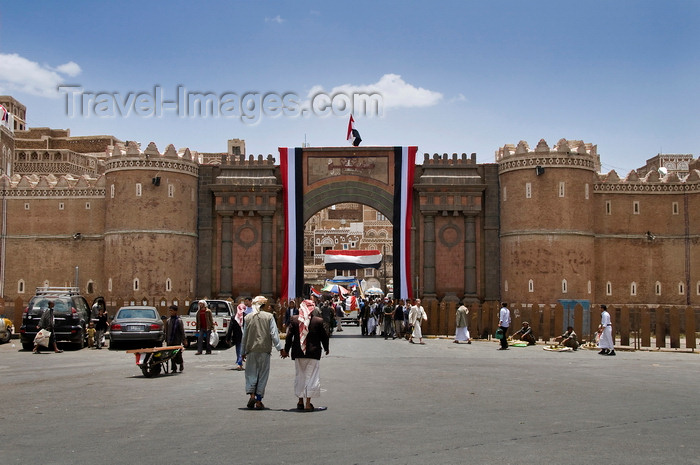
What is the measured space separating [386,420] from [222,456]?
9.38 ft

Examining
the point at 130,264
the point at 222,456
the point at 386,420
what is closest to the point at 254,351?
the point at 386,420

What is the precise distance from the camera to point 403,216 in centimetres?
3869

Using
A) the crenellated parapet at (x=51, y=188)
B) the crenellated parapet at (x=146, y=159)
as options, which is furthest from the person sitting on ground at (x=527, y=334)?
the crenellated parapet at (x=51, y=188)

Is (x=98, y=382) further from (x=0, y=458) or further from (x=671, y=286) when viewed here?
(x=671, y=286)

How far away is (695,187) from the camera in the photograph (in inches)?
1499

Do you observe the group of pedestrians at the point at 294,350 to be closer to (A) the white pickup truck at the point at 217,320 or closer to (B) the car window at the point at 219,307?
(A) the white pickup truck at the point at 217,320

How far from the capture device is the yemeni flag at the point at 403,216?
126 feet

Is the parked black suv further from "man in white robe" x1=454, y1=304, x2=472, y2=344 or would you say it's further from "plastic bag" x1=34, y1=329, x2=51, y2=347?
"man in white robe" x1=454, y1=304, x2=472, y2=344

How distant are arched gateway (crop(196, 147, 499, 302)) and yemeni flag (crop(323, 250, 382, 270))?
306 inches

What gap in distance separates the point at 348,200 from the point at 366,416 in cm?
2873

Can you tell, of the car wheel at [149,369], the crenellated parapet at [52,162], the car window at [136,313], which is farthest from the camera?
the crenellated parapet at [52,162]

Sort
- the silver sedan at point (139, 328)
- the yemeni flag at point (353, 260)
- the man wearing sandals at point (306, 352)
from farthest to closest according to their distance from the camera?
the yemeni flag at point (353, 260), the silver sedan at point (139, 328), the man wearing sandals at point (306, 352)

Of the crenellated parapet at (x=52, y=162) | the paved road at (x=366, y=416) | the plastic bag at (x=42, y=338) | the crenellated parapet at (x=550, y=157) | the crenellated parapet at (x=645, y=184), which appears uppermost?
the crenellated parapet at (x=52, y=162)

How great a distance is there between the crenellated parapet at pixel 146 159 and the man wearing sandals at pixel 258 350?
A: 26.4 m
